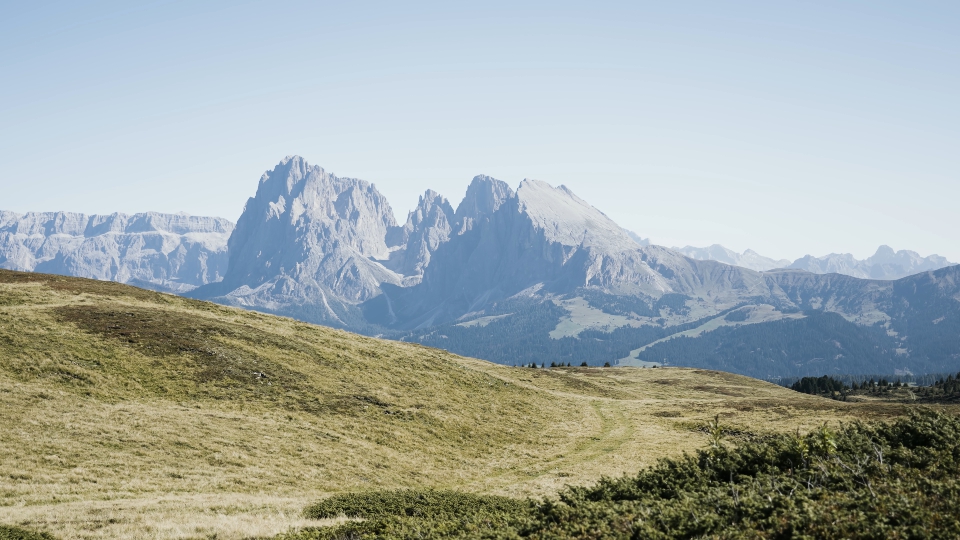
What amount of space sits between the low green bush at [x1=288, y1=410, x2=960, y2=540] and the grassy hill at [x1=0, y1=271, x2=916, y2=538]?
833 centimetres

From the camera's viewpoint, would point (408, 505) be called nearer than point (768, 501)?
No

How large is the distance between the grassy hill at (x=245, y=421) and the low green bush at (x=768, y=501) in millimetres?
8333

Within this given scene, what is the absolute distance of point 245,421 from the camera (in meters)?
44.2

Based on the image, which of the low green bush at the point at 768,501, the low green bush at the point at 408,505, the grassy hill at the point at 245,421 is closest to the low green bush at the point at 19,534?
the grassy hill at the point at 245,421

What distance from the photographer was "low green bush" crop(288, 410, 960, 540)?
48.2 feet

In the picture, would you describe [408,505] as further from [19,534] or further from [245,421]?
[245,421]

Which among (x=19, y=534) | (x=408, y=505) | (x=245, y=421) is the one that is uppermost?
(x=19, y=534)

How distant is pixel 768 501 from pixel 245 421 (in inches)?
1534

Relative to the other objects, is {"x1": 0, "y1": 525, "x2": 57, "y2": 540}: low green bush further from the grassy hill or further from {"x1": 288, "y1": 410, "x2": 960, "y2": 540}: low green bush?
{"x1": 288, "y1": 410, "x2": 960, "y2": 540}: low green bush

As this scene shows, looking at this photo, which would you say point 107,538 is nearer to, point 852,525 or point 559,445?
point 852,525

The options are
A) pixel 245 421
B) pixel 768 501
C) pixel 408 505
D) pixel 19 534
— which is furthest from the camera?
pixel 245 421

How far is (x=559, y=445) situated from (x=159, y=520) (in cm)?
3669

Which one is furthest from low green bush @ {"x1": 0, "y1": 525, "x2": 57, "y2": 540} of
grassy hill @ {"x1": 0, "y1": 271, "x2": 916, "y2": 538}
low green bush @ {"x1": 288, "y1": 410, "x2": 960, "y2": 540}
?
low green bush @ {"x1": 288, "y1": 410, "x2": 960, "y2": 540}

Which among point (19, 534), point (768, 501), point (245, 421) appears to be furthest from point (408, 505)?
point (245, 421)
